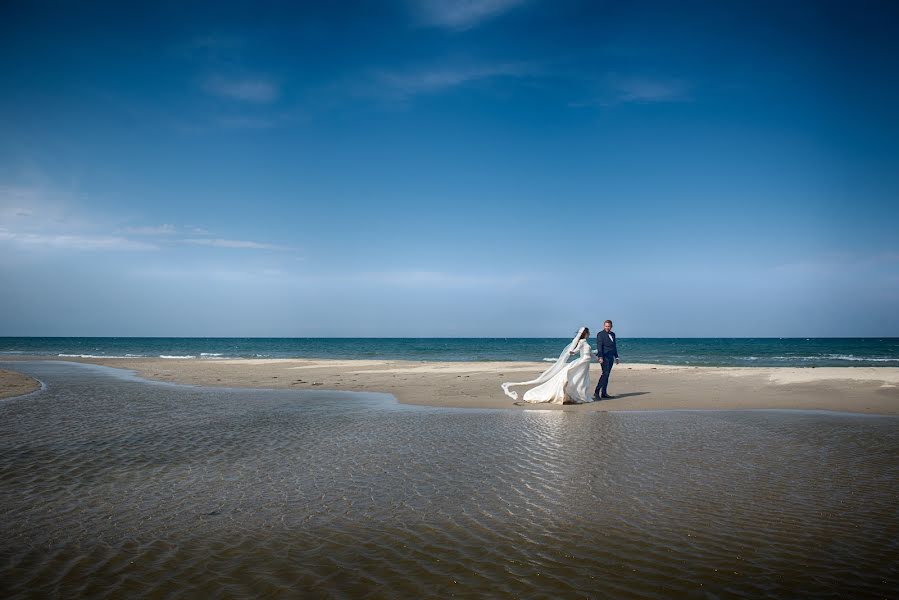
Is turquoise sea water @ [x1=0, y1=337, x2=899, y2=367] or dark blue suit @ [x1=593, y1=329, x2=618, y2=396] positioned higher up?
dark blue suit @ [x1=593, y1=329, x2=618, y2=396]

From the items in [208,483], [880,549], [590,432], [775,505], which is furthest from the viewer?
[590,432]

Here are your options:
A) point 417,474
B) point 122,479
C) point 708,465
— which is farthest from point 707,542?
point 122,479

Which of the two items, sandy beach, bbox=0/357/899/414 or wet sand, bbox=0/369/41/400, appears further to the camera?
wet sand, bbox=0/369/41/400

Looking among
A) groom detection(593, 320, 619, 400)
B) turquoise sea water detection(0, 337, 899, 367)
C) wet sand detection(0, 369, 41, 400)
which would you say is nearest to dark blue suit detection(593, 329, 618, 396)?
groom detection(593, 320, 619, 400)

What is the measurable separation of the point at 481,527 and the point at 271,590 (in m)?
2.66

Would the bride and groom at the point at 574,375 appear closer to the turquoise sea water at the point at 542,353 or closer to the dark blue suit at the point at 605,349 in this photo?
the dark blue suit at the point at 605,349

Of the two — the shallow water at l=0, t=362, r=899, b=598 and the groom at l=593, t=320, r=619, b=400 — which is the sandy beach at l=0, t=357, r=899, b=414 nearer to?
the groom at l=593, t=320, r=619, b=400

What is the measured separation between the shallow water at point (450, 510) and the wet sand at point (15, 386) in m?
9.59

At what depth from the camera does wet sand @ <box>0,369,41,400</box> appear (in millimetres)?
21109

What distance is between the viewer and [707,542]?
20.5ft

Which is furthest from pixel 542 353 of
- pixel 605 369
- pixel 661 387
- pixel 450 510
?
pixel 450 510

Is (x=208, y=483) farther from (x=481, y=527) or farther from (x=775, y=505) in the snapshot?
(x=775, y=505)

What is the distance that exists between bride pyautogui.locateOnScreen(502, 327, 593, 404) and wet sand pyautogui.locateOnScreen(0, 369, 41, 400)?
19662 mm

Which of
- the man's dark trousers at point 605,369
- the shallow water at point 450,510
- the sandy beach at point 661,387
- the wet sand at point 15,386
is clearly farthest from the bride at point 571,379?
→ the wet sand at point 15,386
